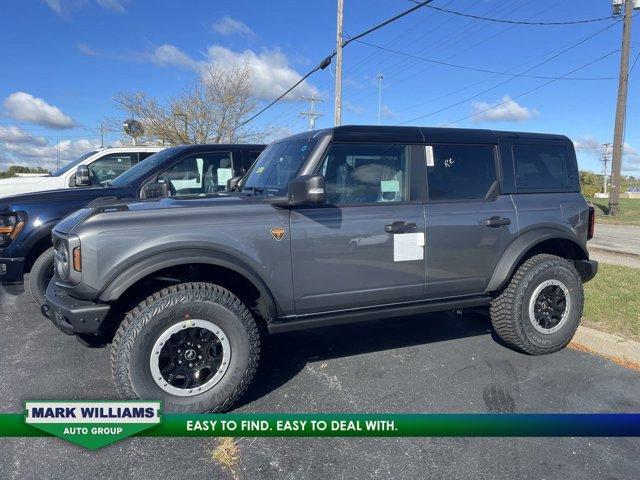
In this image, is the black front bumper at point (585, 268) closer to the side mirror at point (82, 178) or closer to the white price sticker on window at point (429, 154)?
the white price sticker on window at point (429, 154)

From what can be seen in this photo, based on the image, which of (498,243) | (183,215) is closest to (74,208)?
(183,215)

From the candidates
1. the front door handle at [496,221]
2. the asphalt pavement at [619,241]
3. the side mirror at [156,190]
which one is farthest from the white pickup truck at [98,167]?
the asphalt pavement at [619,241]

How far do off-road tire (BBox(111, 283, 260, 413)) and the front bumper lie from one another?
2.55 m

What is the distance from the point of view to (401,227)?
12.1ft

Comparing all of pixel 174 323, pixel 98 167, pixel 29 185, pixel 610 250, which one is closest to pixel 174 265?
pixel 174 323

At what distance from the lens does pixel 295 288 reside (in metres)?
3.42

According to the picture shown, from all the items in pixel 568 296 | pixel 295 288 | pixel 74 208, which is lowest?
pixel 568 296

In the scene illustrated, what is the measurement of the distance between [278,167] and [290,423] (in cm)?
287

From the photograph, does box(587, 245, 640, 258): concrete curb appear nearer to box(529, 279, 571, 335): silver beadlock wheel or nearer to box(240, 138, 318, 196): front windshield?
box(529, 279, 571, 335): silver beadlock wheel

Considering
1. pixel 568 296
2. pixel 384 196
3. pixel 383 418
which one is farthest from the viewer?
pixel 568 296

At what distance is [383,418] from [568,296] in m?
3.57

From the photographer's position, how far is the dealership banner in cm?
145

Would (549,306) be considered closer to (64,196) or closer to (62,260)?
(62,260)

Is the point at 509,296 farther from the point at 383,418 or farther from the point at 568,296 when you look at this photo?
the point at 383,418
